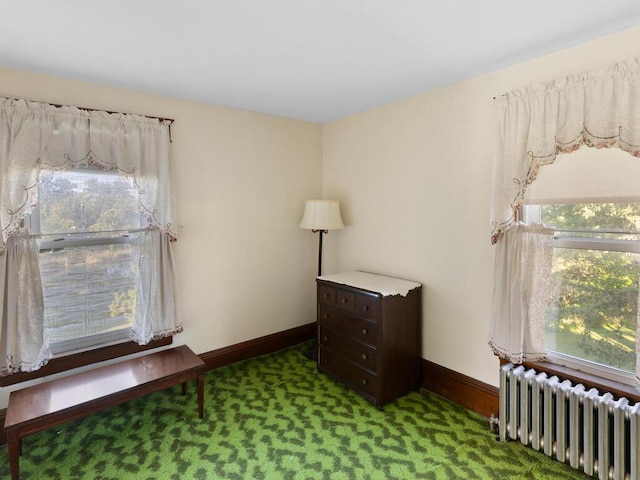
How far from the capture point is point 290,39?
6.10 feet

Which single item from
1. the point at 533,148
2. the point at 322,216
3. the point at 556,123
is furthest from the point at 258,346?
the point at 556,123

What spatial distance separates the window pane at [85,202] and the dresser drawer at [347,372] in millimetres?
1870

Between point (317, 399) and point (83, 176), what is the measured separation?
7.70 ft

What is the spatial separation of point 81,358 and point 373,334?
2099 millimetres

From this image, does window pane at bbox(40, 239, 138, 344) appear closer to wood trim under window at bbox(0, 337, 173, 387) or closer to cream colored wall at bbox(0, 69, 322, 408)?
wood trim under window at bbox(0, 337, 173, 387)

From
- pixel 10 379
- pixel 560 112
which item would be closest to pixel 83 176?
pixel 10 379

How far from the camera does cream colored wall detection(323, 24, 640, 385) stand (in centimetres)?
229

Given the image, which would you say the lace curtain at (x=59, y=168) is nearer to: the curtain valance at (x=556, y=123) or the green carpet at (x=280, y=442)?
the green carpet at (x=280, y=442)

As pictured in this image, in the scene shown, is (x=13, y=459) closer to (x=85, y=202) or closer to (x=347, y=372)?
(x=85, y=202)

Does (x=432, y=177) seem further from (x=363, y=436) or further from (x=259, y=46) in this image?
(x=363, y=436)

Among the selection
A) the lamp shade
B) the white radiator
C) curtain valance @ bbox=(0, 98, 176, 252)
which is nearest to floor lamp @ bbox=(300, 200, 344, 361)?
the lamp shade

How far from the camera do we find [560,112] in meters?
1.91

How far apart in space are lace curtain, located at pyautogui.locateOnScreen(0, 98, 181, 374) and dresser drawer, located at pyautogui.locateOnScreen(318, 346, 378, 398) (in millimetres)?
1308

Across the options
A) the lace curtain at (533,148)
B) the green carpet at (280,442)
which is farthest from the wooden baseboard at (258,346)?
the lace curtain at (533,148)
